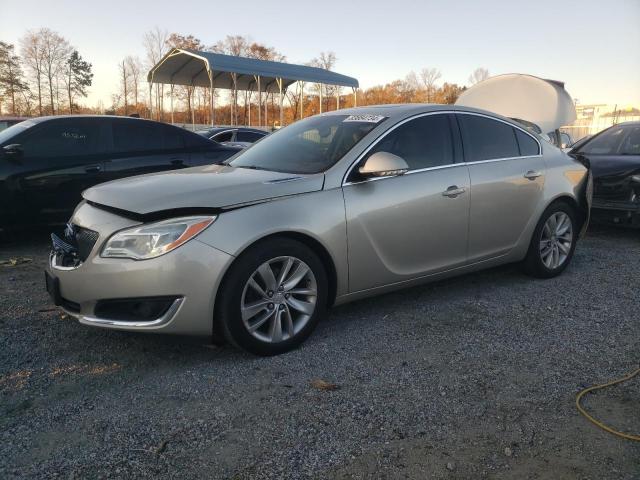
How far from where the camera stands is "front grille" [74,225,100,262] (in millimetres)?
2967

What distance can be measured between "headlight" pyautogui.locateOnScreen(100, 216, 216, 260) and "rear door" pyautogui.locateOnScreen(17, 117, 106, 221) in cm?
329

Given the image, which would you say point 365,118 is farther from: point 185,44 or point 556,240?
point 185,44

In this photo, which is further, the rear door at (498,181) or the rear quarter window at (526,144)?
the rear quarter window at (526,144)

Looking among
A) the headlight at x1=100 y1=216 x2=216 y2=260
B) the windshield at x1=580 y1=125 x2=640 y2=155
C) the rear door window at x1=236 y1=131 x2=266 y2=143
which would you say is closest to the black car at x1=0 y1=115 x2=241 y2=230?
the headlight at x1=100 y1=216 x2=216 y2=260

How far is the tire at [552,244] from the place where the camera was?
4617mm

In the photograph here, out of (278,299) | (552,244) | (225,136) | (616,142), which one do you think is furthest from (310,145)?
(225,136)

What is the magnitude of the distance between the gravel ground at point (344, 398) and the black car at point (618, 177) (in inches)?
102

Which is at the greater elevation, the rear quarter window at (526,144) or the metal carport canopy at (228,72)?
the metal carport canopy at (228,72)

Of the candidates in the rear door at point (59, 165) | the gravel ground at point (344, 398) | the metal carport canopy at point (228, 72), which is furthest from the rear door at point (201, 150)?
the metal carport canopy at point (228, 72)

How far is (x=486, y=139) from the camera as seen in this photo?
4305mm

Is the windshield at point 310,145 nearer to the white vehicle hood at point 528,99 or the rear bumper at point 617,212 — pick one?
the rear bumper at point 617,212

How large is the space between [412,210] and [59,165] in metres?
4.12

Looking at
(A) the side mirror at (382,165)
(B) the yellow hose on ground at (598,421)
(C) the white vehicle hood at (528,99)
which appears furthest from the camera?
(C) the white vehicle hood at (528,99)

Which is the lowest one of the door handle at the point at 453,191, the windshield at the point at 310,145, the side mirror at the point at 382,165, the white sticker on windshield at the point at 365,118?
the door handle at the point at 453,191
